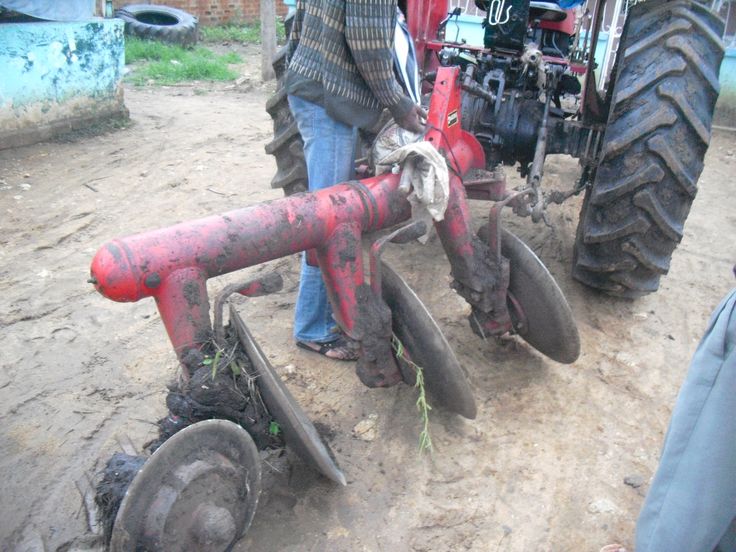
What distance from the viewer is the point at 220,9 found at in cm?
1320

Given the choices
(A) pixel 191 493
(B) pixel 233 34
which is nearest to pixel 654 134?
(A) pixel 191 493

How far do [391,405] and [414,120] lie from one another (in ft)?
4.17

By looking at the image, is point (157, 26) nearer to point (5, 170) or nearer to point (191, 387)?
point (5, 170)

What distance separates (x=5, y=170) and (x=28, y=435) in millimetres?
3630

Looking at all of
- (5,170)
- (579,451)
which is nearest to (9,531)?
(579,451)

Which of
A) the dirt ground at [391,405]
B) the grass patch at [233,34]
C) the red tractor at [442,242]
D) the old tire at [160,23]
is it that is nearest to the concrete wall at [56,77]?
the dirt ground at [391,405]

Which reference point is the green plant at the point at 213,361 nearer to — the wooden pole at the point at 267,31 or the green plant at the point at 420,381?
the green plant at the point at 420,381

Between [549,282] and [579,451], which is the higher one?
[549,282]

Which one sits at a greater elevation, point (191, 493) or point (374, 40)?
point (374, 40)

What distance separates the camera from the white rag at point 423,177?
2398 mm

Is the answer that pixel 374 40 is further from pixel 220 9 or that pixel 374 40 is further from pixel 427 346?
pixel 220 9

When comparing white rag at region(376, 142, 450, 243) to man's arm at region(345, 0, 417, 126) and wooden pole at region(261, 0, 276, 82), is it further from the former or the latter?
wooden pole at region(261, 0, 276, 82)

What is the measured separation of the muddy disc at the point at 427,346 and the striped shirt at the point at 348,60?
0.67m

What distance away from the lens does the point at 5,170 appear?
5449mm
